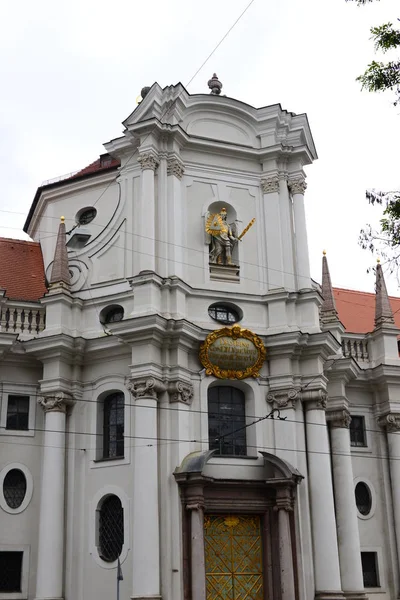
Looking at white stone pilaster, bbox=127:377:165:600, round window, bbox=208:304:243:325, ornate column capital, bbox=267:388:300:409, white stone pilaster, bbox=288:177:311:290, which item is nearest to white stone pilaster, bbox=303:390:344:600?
ornate column capital, bbox=267:388:300:409

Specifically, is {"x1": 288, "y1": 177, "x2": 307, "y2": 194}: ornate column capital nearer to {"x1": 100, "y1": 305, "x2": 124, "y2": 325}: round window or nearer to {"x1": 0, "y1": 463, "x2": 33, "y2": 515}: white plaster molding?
{"x1": 100, "y1": 305, "x2": 124, "y2": 325}: round window

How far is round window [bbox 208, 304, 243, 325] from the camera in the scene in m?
23.2

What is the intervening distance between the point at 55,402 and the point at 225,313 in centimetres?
535

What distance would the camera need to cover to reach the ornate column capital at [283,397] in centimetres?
2239

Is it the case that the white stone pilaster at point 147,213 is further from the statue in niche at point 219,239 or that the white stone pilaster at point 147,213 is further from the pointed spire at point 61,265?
the pointed spire at point 61,265

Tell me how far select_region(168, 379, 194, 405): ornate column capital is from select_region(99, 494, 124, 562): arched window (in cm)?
295

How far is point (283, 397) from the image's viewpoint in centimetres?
2248

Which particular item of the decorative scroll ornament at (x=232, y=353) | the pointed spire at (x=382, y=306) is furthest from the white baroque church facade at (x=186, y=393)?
the pointed spire at (x=382, y=306)

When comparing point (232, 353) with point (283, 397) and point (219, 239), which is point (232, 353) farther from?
point (219, 239)

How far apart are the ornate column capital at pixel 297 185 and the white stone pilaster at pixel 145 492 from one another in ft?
25.8

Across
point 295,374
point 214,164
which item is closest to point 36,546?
point 295,374

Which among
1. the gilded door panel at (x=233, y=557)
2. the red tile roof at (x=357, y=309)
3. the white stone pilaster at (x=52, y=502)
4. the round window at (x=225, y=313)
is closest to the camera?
the white stone pilaster at (x=52, y=502)

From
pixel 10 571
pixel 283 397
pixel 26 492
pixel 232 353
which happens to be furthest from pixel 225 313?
pixel 10 571

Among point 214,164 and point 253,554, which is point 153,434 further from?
point 214,164
